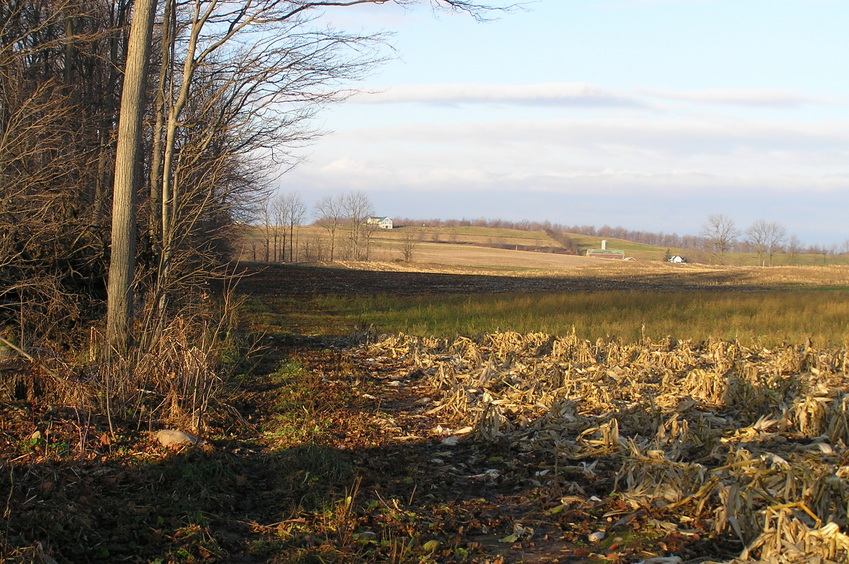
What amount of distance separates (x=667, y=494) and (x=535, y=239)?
111243 millimetres

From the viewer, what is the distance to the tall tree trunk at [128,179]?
762cm

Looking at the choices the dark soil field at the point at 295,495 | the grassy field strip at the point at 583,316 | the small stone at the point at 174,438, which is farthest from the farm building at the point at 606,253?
the small stone at the point at 174,438

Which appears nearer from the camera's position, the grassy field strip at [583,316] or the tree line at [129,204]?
the tree line at [129,204]

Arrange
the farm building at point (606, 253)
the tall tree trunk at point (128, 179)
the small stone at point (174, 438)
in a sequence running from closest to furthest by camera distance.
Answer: the small stone at point (174, 438)
the tall tree trunk at point (128, 179)
the farm building at point (606, 253)

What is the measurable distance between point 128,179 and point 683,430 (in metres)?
6.45

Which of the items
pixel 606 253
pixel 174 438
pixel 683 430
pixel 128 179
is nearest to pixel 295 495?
pixel 174 438

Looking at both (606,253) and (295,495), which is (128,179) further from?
(606,253)

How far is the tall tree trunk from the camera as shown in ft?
25.0

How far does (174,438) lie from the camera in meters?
5.46

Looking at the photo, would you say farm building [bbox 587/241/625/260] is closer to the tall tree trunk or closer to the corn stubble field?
the corn stubble field

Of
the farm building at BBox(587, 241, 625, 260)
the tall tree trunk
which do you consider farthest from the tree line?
the farm building at BBox(587, 241, 625, 260)

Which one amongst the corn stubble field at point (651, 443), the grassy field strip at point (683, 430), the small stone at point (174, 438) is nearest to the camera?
the corn stubble field at point (651, 443)

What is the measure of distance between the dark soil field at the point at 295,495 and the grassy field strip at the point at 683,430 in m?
0.14

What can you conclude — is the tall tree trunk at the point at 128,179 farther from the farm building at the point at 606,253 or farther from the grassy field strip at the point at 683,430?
the farm building at the point at 606,253
